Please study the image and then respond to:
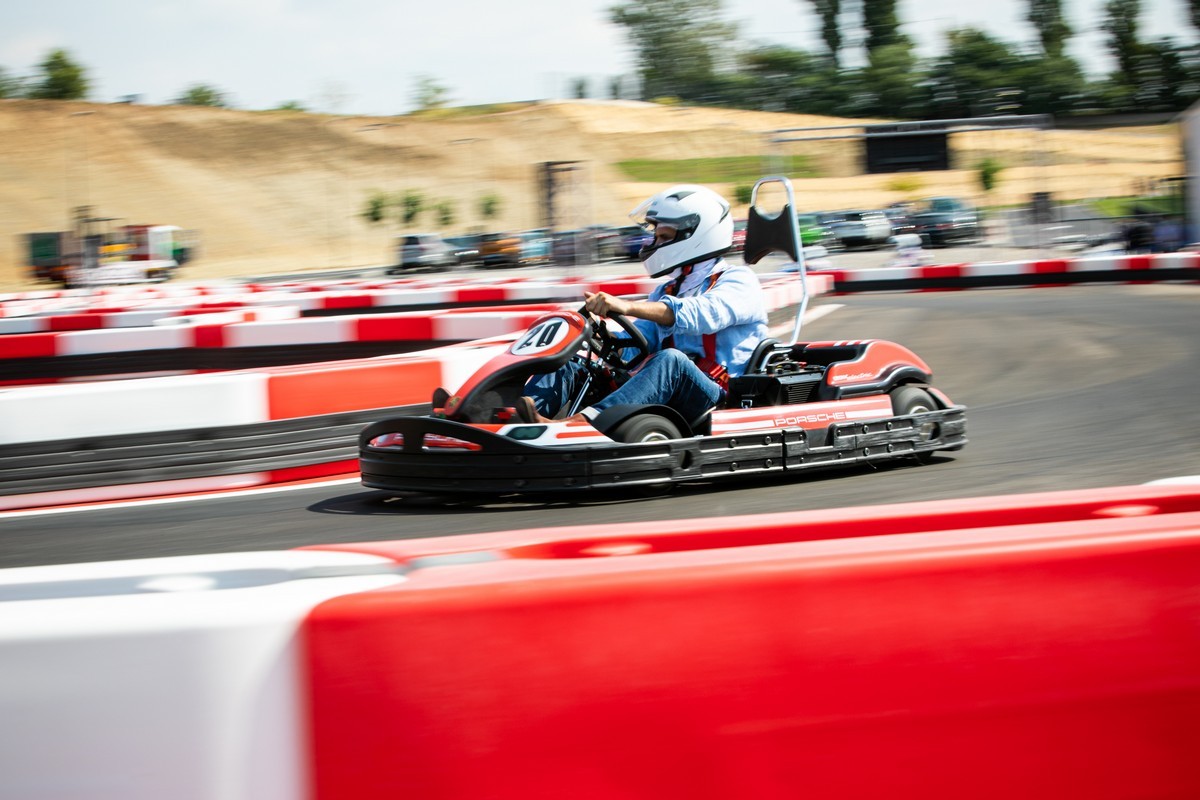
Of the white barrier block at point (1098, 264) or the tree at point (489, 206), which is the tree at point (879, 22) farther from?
the white barrier block at point (1098, 264)

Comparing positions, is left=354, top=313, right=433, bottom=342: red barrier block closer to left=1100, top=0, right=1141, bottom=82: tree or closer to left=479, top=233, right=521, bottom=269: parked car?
left=479, top=233, right=521, bottom=269: parked car

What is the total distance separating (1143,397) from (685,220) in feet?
10.7

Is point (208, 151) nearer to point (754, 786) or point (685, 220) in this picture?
point (685, 220)

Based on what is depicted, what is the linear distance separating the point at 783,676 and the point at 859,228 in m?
27.1

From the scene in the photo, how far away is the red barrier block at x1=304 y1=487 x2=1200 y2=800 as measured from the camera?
1479mm

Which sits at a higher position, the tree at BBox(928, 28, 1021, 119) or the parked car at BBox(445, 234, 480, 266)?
the tree at BBox(928, 28, 1021, 119)

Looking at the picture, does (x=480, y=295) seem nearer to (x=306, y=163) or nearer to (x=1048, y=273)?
(x=1048, y=273)

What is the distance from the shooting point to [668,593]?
1525 millimetres

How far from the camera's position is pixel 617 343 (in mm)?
5129

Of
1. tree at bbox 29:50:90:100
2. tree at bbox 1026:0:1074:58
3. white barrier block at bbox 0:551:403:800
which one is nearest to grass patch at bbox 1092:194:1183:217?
white barrier block at bbox 0:551:403:800

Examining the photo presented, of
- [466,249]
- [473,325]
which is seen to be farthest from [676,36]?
[473,325]

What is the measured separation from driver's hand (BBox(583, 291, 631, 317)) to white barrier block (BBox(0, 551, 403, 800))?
3.36 metres

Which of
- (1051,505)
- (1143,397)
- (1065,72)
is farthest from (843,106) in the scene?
(1051,505)

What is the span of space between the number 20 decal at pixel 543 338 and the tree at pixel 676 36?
80090mm
